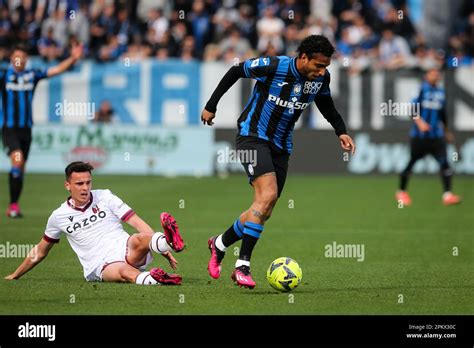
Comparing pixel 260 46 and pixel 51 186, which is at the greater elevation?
pixel 260 46

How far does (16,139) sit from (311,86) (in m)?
7.36

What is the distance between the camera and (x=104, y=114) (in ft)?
81.6

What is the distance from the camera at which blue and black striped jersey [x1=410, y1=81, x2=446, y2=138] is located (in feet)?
61.8

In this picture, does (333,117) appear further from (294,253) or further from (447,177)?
(447,177)

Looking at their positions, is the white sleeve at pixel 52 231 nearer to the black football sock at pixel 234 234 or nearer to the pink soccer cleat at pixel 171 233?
the pink soccer cleat at pixel 171 233

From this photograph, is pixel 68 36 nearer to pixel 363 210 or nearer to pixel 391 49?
pixel 391 49

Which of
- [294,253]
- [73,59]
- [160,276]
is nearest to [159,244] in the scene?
[160,276]

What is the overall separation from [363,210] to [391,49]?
8.59 m

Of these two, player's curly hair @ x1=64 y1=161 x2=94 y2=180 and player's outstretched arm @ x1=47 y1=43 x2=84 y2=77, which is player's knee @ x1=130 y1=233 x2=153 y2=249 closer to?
player's curly hair @ x1=64 y1=161 x2=94 y2=180

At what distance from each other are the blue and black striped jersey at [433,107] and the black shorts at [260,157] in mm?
9299

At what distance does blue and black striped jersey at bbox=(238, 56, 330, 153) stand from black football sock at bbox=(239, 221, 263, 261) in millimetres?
870
